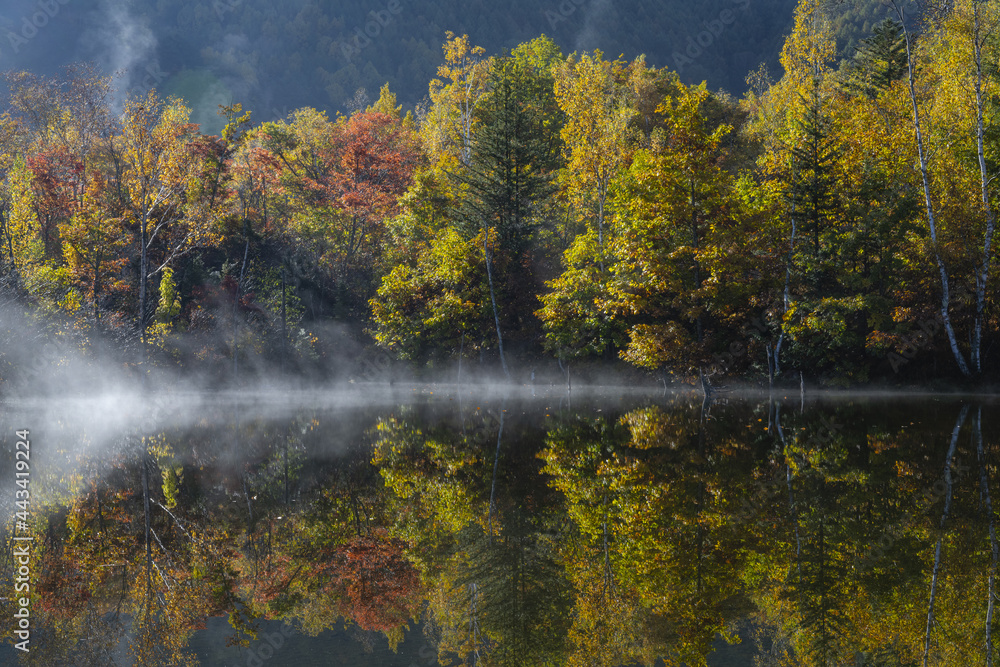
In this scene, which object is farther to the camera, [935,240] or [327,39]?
[327,39]

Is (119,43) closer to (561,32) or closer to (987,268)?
(561,32)

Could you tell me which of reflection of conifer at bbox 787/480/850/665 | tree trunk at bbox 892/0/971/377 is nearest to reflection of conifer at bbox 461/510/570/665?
reflection of conifer at bbox 787/480/850/665

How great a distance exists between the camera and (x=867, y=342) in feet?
83.7

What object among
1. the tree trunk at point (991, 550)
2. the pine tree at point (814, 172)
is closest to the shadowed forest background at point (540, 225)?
the pine tree at point (814, 172)

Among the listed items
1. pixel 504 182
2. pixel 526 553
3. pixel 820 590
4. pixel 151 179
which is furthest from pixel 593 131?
pixel 820 590

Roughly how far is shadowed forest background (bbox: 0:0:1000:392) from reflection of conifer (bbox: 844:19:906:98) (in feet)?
0.52

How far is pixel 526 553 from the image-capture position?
6.06 metres

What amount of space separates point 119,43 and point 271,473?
171 meters

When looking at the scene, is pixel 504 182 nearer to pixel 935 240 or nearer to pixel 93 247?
pixel 935 240

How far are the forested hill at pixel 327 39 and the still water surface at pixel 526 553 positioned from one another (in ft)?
432

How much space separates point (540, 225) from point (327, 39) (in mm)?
133429

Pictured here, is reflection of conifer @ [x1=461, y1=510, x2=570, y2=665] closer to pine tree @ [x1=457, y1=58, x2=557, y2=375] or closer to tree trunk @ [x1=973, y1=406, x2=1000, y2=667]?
tree trunk @ [x1=973, y1=406, x2=1000, y2=667]

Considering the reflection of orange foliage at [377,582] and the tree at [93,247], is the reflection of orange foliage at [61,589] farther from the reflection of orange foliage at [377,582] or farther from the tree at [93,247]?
the tree at [93,247]

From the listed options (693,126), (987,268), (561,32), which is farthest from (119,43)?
(987,268)
